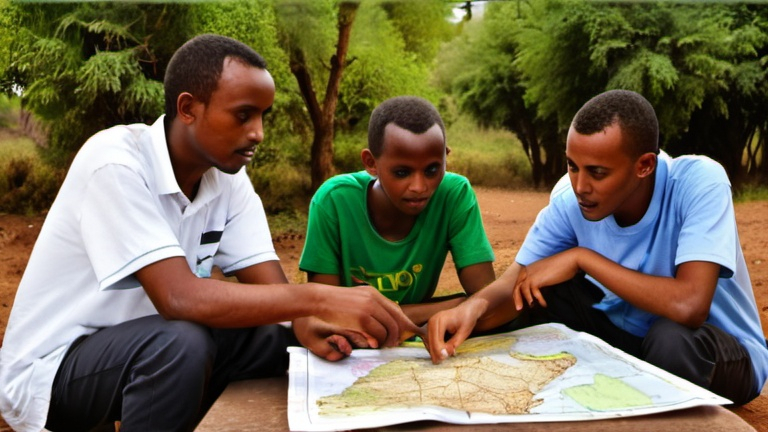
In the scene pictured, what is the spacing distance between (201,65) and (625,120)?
113cm

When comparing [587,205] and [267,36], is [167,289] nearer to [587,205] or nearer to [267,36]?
[587,205]

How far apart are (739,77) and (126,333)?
8.16 metres

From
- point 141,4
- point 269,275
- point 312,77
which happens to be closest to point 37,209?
point 141,4

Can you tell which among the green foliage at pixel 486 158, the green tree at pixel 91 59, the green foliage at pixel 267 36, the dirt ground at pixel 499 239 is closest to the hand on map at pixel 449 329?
the dirt ground at pixel 499 239

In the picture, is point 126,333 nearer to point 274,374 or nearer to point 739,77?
point 274,374

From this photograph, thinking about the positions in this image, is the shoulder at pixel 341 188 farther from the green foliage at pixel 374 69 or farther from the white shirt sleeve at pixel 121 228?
the green foliage at pixel 374 69

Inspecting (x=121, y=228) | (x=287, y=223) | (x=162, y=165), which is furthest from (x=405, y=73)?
(x=121, y=228)

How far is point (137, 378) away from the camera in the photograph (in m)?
1.67

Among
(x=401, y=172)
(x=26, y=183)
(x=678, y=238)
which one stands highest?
(x=401, y=172)

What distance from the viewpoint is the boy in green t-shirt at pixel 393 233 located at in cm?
245

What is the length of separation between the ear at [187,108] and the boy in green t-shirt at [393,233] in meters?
0.65

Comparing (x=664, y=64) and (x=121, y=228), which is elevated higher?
(x=664, y=64)

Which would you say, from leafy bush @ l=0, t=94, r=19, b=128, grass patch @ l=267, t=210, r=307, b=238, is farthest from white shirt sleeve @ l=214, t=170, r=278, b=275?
grass patch @ l=267, t=210, r=307, b=238

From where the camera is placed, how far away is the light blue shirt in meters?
1.93
